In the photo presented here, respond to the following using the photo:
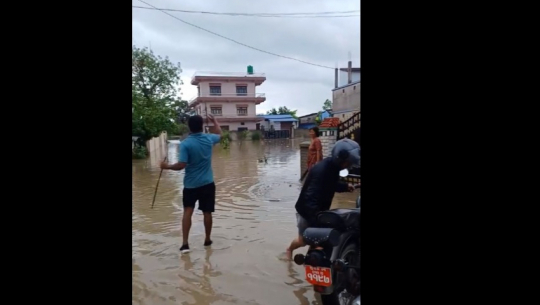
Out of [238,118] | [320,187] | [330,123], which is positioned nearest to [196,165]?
[320,187]

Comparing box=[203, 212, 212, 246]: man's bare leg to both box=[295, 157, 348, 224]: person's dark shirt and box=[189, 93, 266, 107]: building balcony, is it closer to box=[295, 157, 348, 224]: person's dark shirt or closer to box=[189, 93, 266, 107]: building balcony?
box=[295, 157, 348, 224]: person's dark shirt

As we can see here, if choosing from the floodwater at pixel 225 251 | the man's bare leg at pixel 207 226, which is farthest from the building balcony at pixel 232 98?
the man's bare leg at pixel 207 226

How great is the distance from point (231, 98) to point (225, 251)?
10516 mm

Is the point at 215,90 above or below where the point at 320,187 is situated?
above

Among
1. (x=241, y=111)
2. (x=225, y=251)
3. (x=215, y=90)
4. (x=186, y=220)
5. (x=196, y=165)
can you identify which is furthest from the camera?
(x=241, y=111)

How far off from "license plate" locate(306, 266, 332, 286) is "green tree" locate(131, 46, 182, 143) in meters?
12.6

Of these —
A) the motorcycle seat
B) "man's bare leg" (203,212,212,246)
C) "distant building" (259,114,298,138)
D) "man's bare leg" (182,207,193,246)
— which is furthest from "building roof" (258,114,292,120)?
the motorcycle seat

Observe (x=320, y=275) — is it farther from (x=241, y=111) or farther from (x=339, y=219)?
(x=241, y=111)

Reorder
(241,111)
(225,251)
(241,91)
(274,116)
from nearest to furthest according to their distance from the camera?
(225,251)
(241,91)
(241,111)
(274,116)

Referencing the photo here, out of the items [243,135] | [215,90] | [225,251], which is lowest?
[225,251]

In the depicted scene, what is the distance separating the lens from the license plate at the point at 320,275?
2.31 meters

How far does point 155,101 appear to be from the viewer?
15.2 m
